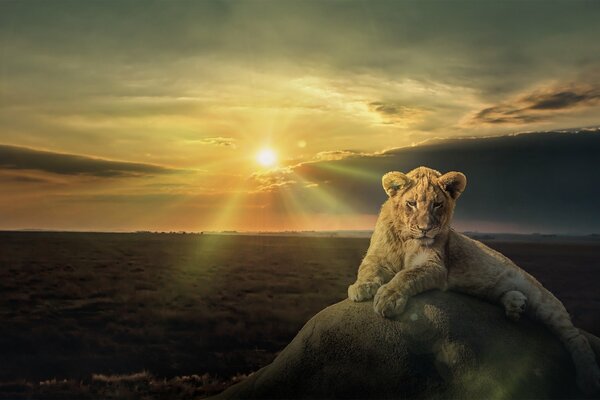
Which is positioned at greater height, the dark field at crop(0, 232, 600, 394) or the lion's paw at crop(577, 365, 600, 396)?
the lion's paw at crop(577, 365, 600, 396)

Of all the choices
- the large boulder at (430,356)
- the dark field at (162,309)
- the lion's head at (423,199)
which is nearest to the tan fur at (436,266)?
the lion's head at (423,199)

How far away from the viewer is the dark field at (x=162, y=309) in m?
25.8

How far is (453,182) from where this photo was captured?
9.96 meters

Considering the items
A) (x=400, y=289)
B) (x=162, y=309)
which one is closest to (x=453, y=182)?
(x=400, y=289)

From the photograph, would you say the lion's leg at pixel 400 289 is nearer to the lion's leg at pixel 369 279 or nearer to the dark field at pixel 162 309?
the lion's leg at pixel 369 279

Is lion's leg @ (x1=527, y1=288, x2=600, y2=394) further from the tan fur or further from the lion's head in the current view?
the lion's head

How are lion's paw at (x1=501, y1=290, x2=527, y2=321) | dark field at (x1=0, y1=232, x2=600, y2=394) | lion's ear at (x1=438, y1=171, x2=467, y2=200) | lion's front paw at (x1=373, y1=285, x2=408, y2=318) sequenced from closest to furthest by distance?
lion's front paw at (x1=373, y1=285, x2=408, y2=318) → lion's ear at (x1=438, y1=171, x2=467, y2=200) → lion's paw at (x1=501, y1=290, x2=527, y2=321) → dark field at (x1=0, y1=232, x2=600, y2=394)

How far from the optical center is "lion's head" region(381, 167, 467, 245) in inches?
383

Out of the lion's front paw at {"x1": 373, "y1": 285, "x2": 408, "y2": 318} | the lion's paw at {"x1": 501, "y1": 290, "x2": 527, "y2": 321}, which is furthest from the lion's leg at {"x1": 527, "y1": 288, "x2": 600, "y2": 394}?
the lion's front paw at {"x1": 373, "y1": 285, "x2": 408, "y2": 318}

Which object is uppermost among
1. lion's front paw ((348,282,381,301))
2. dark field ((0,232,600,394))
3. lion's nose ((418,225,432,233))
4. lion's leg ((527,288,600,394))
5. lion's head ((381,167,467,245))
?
lion's head ((381,167,467,245))

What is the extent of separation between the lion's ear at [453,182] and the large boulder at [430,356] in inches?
64.4

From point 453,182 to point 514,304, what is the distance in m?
2.18

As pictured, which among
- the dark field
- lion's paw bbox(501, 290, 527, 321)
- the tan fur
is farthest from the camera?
the dark field

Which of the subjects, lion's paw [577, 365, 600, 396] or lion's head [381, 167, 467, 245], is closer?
lion's head [381, 167, 467, 245]
